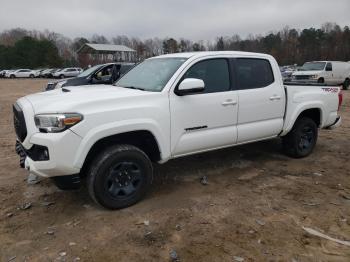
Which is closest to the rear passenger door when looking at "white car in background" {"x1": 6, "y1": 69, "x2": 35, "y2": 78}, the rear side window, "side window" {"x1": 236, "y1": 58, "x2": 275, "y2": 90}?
"side window" {"x1": 236, "y1": 58, "x2": 275, "y2": 90}

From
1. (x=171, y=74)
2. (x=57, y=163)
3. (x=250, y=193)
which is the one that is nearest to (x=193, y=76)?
(x=171, y=74)

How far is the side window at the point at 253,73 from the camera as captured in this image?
513 centimetres

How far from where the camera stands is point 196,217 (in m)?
3.96

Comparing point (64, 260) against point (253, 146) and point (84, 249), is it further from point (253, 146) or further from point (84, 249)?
point (253, 146)

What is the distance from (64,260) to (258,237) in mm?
1881

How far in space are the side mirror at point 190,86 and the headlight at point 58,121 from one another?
1276 millimetres

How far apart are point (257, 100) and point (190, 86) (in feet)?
4.49

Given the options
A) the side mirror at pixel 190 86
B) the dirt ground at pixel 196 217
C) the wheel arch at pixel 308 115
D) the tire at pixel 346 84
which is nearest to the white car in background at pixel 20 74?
the tire at pixel 346 84

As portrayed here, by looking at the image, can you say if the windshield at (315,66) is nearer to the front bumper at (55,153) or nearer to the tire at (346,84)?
the tire at (346,84)

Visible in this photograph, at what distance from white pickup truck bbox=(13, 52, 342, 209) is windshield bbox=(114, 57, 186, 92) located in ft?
0.06

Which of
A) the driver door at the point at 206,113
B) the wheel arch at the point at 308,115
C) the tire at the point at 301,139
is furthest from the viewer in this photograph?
the tire at the point at 301,139

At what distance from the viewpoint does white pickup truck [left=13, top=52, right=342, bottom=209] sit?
3736mm

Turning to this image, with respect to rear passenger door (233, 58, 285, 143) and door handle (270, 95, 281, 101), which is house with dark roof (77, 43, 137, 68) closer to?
rear passenger door (233, 58, 285, 143)

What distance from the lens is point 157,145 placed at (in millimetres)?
4305
